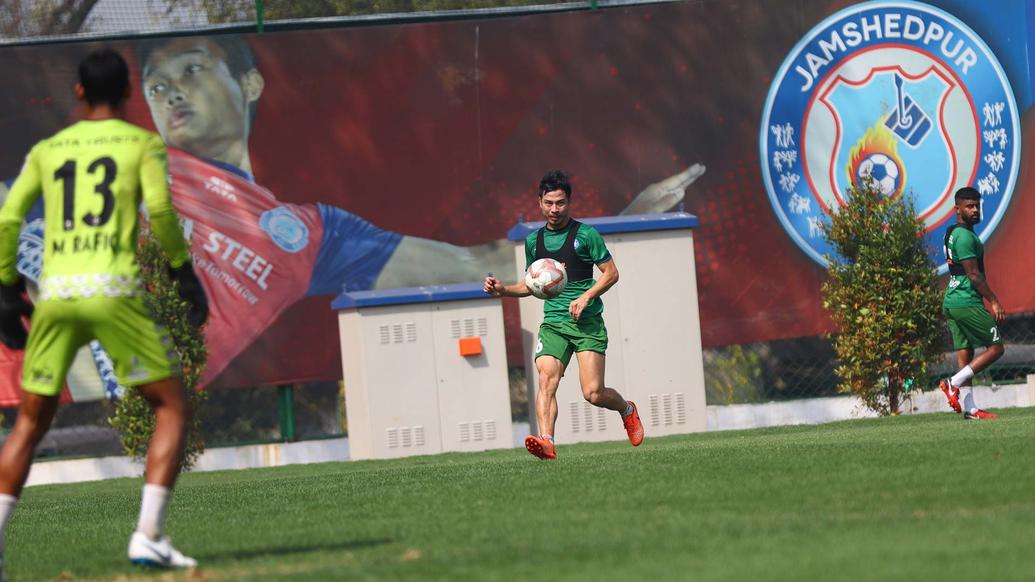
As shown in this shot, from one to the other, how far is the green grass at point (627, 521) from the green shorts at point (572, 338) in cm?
77

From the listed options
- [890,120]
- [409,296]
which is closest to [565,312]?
[409,296]

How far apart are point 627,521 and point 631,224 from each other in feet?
34.7

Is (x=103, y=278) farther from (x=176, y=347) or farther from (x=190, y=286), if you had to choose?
(x=176, y=347)

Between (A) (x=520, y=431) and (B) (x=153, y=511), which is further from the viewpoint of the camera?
(A) (x=520, y=431)

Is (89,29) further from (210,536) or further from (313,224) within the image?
(210,536)

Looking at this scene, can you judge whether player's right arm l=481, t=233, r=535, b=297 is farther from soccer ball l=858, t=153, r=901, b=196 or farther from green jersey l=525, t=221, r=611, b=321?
soccer ball l=858, t=153, r=901, b=196

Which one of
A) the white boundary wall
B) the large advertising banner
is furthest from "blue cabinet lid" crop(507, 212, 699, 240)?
the white boundary wall

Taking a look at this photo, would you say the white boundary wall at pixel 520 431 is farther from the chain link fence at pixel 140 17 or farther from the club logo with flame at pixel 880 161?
the chain link fence at pixel 140 17

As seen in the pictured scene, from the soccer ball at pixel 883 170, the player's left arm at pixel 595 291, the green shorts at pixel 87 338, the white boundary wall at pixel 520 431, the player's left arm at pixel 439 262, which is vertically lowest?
the white boundary wall at pixel 520 431

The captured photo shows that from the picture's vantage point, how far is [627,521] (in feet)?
23.8

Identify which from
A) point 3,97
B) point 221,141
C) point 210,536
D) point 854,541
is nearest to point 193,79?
point 221,141

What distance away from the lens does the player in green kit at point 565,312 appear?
451 inches

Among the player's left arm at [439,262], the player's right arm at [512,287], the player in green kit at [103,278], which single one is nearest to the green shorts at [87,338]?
the player in green kit at [103,278]

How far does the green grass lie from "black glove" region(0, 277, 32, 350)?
38.9 inches
